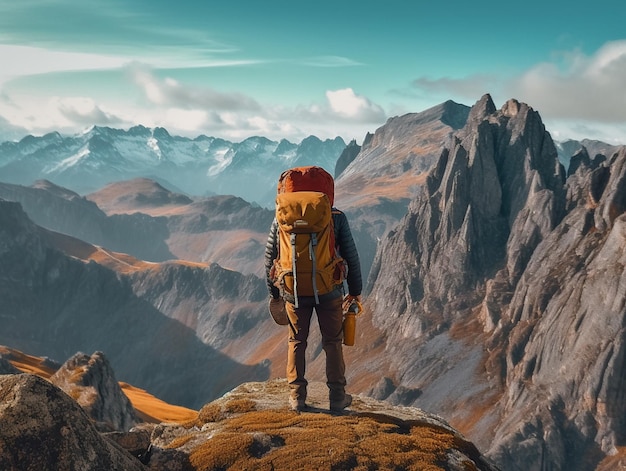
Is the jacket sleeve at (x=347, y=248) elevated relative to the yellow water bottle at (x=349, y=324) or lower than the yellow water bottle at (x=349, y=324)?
elevated

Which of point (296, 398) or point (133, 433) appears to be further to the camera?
point (296, 398)

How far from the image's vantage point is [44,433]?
30.6 ft

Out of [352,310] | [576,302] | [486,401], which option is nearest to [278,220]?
[352,310]

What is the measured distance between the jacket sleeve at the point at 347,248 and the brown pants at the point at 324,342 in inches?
31.1

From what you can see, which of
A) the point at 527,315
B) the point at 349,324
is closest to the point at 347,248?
the point at 349,324

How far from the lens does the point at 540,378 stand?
133 metres

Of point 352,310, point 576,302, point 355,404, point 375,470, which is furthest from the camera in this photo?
point 576,302

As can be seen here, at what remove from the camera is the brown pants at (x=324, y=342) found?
52.4 feet

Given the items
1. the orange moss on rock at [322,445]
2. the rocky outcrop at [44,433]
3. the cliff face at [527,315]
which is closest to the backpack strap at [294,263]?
the orange moss on rock at [322,445]

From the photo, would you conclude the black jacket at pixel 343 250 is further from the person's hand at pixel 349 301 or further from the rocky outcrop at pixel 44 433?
the rocky outcrop at pixel 44 433

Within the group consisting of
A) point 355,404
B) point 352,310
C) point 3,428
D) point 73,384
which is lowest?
point 73,384

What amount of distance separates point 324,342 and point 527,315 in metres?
149

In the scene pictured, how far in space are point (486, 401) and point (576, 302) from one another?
39.3 meters

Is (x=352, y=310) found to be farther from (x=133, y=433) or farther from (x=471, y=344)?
(x=471, y=344)
